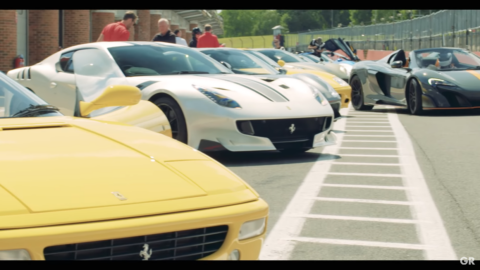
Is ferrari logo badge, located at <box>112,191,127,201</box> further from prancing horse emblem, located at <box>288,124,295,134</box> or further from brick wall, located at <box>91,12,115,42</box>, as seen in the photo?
brick wall, located at <box>91,12,115,42</box>

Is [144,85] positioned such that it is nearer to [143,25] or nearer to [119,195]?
[119,195]

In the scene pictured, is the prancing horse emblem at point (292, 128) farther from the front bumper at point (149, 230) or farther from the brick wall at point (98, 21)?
the brick wall at point (98, 21)

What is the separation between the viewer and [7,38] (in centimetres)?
1808

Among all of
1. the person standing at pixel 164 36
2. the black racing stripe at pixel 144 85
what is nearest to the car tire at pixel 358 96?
the person standing at pixel 164 36

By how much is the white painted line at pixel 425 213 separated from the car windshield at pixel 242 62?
2214 millimetres

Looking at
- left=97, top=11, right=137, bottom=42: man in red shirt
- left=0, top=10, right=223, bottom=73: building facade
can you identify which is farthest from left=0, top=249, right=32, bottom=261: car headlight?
left=0, top=10, right=223, bottom=73: building facade

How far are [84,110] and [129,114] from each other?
5.21 feet

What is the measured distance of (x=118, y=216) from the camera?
230 centimetres

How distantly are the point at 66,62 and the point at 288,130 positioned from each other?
258 cm

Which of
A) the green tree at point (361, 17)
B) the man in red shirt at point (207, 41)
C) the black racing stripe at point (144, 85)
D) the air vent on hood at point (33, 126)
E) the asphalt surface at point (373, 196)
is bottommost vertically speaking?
the asphalt surface at point (373, 196)

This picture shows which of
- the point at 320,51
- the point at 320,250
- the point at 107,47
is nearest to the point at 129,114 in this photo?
the point at 320,250

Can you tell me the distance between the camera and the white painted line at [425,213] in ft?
12.4

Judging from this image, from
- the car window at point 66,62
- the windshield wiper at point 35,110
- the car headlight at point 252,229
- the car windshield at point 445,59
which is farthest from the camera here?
the car windshield at point 445,59
